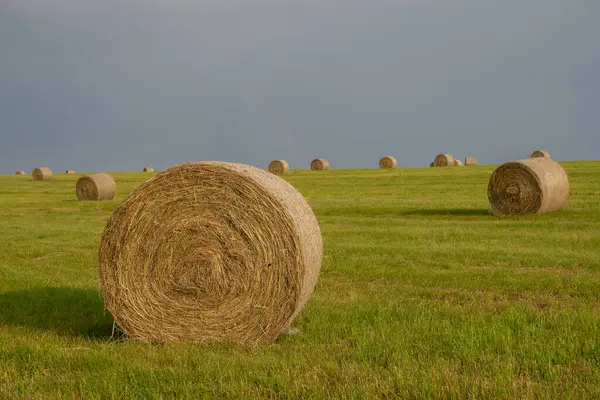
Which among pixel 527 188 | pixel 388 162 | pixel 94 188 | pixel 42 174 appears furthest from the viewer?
pixel 388 162

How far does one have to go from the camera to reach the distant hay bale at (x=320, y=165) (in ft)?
188

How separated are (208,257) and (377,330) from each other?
2.16 meters

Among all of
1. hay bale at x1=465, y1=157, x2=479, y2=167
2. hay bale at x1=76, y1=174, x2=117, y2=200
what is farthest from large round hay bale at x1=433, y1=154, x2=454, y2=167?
hay bale at x1=76, y1=174, x2=117, y2=200

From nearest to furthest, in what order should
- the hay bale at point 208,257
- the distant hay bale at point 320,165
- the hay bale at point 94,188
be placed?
the hay bale at point 208,257 < the hay bale at point 94,188 < the distant hay bale at point 320,165

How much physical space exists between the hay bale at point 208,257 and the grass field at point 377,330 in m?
0.36

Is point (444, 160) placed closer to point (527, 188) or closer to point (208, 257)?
point (527, 188)

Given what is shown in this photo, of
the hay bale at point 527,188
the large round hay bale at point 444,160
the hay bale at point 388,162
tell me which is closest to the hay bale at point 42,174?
the hay bale at point 388,162

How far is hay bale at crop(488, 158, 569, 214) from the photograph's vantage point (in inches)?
805

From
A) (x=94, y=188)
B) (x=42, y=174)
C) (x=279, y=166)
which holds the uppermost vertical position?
(x=42, y=174)

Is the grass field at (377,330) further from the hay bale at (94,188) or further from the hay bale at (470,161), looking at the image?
the hay bale at (470,161)

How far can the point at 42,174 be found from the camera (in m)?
54.9

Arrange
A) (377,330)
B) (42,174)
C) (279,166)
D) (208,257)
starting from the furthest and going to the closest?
(42,174), (279,166), (208,257), (377,330)

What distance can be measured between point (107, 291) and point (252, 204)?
2.08 meters

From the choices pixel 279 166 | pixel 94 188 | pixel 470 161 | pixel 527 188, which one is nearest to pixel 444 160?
pixel 470 161
